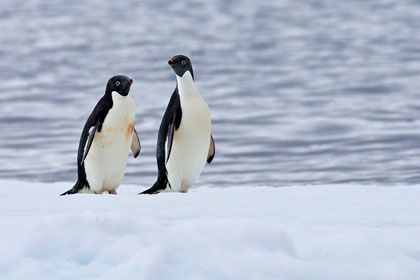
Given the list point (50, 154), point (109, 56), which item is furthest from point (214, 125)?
point (109, 56)

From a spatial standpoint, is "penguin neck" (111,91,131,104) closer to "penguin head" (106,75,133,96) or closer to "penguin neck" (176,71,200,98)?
"penguin head" (106,75,133,96)

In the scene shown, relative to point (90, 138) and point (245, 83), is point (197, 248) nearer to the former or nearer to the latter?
point (90, 138)

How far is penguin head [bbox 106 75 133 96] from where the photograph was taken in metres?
7.12

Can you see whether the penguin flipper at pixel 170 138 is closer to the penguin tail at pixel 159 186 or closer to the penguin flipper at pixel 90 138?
the penguin tail at pixel 159 186

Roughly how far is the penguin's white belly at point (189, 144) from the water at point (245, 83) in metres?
5.28

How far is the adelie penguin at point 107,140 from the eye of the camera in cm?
718

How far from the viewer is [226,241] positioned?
492 centimetres

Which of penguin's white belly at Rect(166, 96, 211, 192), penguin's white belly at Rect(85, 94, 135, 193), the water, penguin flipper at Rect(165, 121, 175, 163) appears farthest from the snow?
the water

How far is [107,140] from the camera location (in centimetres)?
723

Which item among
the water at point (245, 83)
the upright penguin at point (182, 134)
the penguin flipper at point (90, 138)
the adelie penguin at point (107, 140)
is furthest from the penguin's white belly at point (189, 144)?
the water at point (245, 83)

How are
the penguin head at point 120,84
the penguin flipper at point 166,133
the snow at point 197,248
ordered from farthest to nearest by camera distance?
the penguin flipper at point 166,133 < the penguin head at point 120,84 < the snow at point 197,248

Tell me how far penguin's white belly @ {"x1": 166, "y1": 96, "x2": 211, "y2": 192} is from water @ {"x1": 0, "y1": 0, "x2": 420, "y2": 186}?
5283mm

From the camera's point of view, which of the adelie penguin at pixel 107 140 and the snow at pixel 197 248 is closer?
the snow at pixel 197 248

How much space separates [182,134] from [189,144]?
0.08 meters
